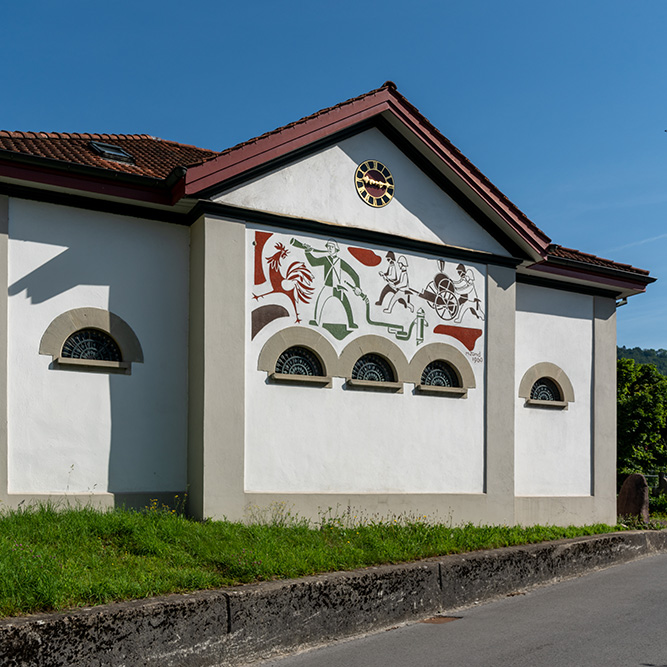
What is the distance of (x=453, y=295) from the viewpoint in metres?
13.3

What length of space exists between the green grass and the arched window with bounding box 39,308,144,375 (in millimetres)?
1920

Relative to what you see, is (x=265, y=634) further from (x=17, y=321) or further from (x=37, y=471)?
(x=17, y=321)

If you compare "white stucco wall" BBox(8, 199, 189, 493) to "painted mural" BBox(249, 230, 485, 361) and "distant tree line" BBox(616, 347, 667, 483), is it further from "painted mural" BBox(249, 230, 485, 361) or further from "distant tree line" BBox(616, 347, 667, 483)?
"distant tree line" BBox(616, 347, 667, 483)

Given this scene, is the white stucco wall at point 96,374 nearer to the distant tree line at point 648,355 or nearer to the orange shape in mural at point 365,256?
the orange shape in mural at point 365,256

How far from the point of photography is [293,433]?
11.5 m

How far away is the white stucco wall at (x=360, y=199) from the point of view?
11.7 metres

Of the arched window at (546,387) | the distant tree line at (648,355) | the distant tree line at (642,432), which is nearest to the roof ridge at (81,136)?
the arched window at (546,387)

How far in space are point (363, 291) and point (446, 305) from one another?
5.58 feet

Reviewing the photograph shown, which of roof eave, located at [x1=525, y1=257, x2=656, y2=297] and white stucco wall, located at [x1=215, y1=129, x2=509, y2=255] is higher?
white stucco wall, located at [x1=215, y1=129, x2=509, y2=255]

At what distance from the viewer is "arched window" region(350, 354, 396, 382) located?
1232 centimetres

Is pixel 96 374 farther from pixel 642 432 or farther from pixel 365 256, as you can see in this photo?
pixel 642 432

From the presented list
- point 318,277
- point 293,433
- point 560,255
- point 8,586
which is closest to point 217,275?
point 318,277

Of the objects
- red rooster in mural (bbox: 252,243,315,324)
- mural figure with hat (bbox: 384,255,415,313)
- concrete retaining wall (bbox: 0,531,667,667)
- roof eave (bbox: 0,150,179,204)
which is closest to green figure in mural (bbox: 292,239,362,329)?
red rooster in mural (bbox: 252,243,315,324)

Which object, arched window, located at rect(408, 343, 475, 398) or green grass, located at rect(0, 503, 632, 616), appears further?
arched window, located at rect(408, 343, 475, 398)
